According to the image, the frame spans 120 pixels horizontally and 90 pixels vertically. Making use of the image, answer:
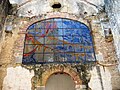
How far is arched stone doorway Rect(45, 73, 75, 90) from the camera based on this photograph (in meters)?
6.91

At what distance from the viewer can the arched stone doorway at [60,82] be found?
6.91 metres

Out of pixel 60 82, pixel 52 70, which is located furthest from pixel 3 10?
pixel 60 82

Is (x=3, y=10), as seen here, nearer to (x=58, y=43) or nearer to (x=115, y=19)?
(x=58, y=43)

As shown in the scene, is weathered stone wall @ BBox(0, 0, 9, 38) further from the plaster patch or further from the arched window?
the plaster patch

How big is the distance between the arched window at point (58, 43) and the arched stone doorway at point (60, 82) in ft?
1.57

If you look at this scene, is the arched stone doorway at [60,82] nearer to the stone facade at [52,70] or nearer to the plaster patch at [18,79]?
the stone facade at [52,70]

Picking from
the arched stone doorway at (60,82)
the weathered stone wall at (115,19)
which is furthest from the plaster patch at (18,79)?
the weathered stone wall at (115,19)

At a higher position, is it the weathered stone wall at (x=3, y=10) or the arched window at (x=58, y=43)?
the weathered stone wall at (x=3, y=10)

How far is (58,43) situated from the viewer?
7637 millimetres

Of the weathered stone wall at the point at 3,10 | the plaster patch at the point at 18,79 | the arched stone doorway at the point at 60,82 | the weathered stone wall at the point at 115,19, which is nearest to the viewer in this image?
the plaster patch at the point at 18,79

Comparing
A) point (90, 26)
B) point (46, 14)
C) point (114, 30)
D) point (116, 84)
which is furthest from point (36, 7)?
point (116, 84)

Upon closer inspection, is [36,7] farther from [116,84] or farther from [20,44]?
[116,84]

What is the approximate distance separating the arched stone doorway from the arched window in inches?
18.9

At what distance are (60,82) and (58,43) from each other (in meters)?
1.35
